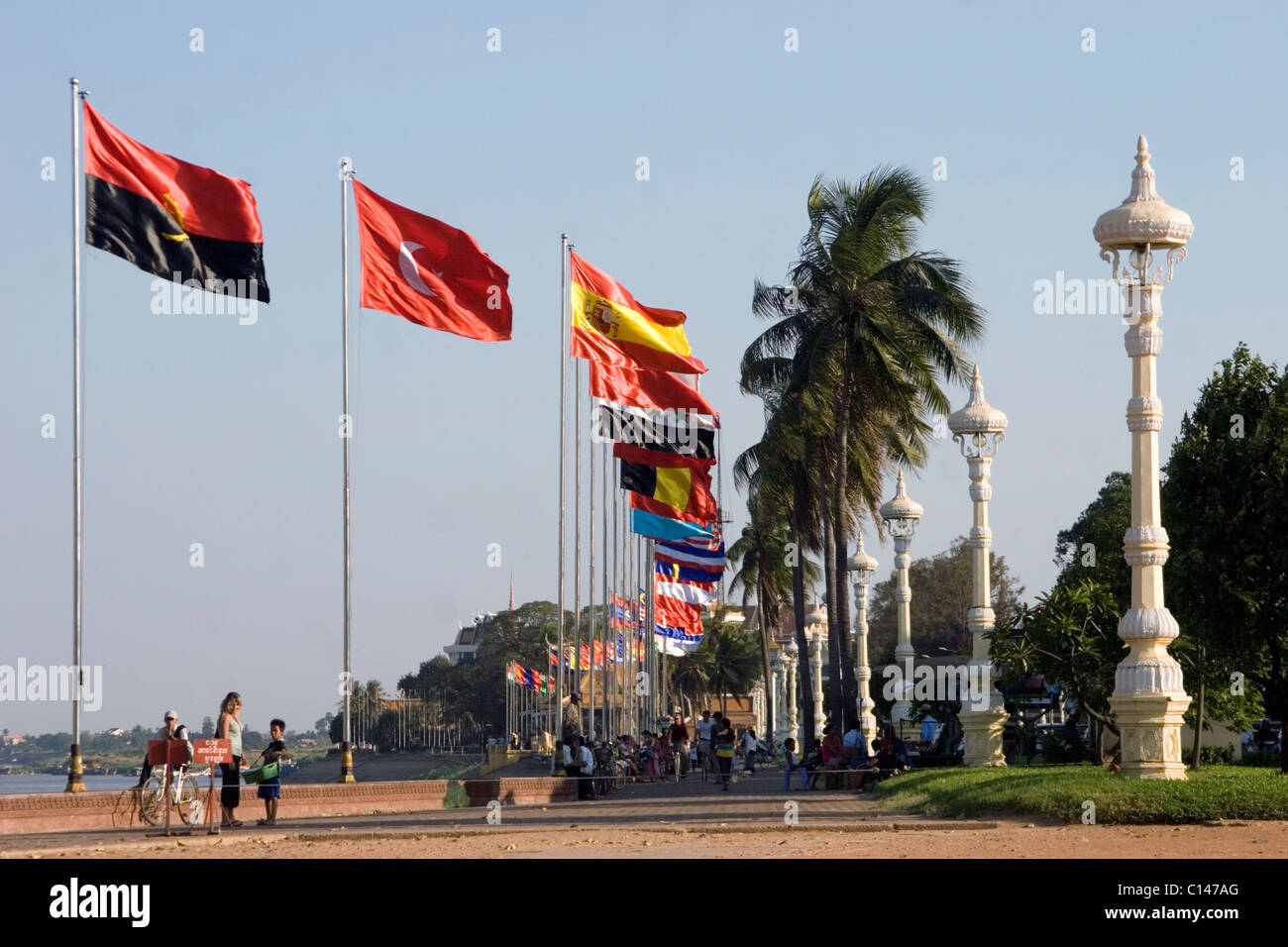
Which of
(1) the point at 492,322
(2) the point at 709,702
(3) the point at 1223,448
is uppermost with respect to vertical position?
(1) the point at 492,322

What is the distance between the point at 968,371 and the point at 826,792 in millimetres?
10535

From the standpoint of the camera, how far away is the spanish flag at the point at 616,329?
33.4 metres

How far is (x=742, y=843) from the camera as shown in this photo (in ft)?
57.8

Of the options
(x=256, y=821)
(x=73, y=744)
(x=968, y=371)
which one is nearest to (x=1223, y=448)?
(x=968, y=371)

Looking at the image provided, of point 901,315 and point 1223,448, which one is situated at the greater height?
point 901,315

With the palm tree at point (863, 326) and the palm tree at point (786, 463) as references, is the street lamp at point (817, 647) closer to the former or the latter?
the palm tree at point (786, 463)

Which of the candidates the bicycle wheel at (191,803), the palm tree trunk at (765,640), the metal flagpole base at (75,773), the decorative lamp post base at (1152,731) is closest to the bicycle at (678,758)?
the decorative lamp post base at (1152,731)

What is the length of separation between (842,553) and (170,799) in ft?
70.0

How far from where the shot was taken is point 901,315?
40.0 m

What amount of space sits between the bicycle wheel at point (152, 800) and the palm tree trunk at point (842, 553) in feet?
68.8

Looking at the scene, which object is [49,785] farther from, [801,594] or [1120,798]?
[1120,798]

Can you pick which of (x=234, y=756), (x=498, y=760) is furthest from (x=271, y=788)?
(x=498, y=760)

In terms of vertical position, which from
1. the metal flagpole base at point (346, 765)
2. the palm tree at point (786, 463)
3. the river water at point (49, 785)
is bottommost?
the river water at point (49, 785)
